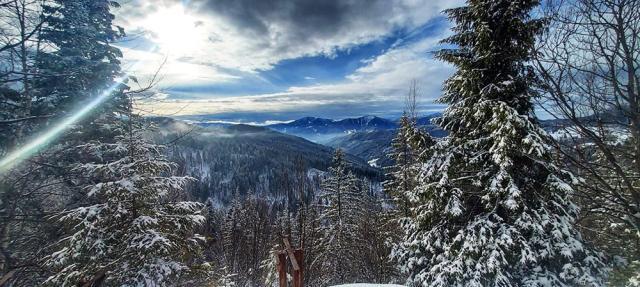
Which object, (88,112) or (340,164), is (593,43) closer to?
(88,112)

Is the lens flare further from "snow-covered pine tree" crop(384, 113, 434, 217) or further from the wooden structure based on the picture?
"snow-covered pine tree" crop(384, 113, 434, 217)

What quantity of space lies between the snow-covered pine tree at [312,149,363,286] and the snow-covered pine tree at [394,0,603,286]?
35.0 ft

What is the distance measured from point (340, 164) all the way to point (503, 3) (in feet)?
49.2

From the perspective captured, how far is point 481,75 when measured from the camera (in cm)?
818

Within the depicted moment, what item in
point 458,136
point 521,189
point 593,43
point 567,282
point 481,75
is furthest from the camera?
point 458,136

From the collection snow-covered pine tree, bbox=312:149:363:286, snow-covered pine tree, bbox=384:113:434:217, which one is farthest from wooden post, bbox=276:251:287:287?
snow-covered pine tree, bbox=312:149:363:286

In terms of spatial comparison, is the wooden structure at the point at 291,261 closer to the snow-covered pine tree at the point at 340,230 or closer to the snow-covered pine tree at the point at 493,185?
the snow-covered pine tree at the point at 493,185

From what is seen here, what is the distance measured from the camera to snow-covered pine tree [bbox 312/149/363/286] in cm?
1945

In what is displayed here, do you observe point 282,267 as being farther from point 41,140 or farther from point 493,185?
point 41,140

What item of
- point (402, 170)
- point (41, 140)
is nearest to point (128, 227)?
point (41, 140)

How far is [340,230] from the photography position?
1978 cm

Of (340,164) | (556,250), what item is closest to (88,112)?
(556,250)

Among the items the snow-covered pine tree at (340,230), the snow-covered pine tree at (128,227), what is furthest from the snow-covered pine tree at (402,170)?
the snow-covered pine tree at (128,227)

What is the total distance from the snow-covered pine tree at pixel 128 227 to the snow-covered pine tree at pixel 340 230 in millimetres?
12004
